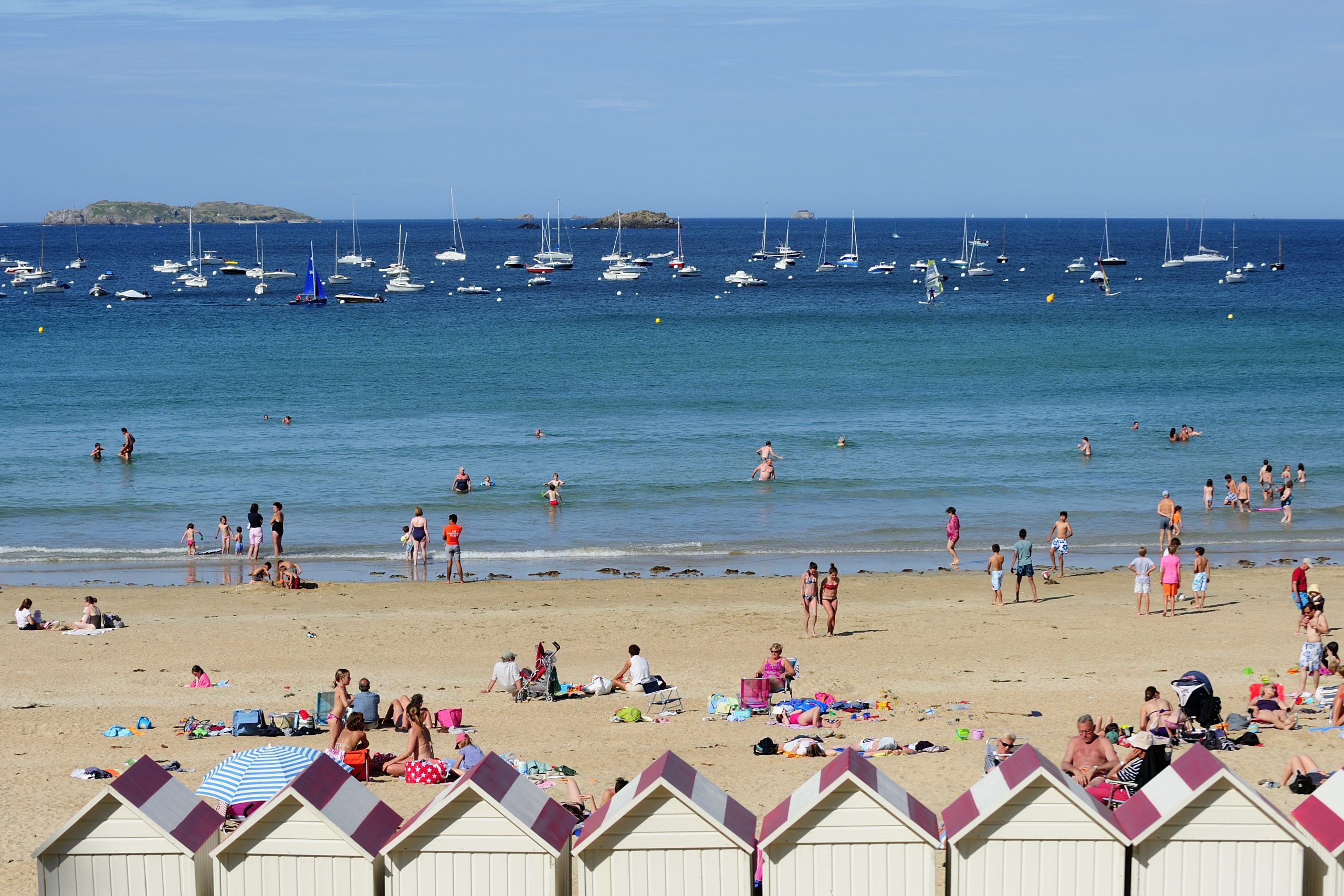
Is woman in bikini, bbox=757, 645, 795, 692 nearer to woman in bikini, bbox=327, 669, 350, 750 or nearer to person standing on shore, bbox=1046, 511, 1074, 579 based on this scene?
woman in bikini, bbox=327, 669, 350, 750

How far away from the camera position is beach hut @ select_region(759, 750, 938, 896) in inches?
322

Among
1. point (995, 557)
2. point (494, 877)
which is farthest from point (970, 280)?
point (494, 877)

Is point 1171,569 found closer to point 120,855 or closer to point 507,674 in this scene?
point 507,674

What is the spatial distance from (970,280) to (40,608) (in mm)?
90289

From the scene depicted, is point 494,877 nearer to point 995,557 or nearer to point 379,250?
point 995,557

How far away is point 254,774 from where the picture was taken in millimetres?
12633

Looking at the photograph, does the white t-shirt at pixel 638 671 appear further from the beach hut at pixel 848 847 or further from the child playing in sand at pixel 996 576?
the beach hut at pixel 848 847

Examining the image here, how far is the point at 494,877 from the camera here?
8289mm

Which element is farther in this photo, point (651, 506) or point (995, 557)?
point (651, 506)

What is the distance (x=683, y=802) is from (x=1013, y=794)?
1940 millimetres

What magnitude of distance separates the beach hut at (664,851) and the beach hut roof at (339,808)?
1.26 m

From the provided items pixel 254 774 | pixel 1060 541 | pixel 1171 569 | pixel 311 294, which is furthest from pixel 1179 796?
pixel 311 294

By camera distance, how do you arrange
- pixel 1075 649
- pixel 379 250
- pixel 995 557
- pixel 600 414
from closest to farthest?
pixel 1075 649
pixel 995 557
pixel 600 414
pixel 379 250

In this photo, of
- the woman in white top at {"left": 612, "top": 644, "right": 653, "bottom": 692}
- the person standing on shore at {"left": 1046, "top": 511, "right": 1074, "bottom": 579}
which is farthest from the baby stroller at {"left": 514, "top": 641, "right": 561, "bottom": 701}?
the person standing on shore at {"left": 1046, "top": 511, "right": 1074, "bottom": 579}
